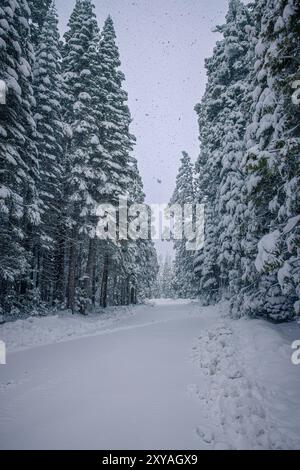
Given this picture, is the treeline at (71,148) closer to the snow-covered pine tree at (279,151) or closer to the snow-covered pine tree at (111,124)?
the snow-covered pine tree at (111,124)

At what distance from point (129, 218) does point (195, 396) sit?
22.8m

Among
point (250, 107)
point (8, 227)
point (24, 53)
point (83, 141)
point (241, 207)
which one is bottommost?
point (8, 227)

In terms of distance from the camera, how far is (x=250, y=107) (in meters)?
13.2

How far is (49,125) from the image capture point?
20578mm

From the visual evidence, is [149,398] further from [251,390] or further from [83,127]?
[83,127]

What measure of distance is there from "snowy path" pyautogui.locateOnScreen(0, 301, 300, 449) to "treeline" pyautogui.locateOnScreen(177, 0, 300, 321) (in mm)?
2376

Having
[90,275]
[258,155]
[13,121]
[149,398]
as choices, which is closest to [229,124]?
[258,155]

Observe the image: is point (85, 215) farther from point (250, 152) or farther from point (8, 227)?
point (250, 152)

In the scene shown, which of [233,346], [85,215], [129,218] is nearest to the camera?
[233,346]

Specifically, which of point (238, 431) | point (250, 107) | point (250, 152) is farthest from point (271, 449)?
point (250, 107)

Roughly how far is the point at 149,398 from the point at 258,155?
650 cm

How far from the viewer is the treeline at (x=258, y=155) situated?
7945 millimetres

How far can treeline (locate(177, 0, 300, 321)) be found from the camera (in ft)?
26.1

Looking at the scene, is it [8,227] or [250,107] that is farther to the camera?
[8,227]
